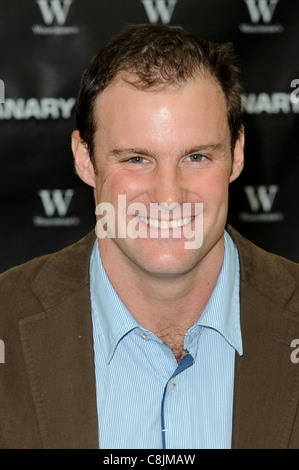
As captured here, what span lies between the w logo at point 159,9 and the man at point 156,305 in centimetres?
154

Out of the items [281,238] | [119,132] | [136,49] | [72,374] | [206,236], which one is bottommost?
[281,238]

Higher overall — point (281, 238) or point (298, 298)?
point (298, 298)

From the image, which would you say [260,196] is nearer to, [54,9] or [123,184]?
[54,9]

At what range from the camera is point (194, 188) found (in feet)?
7.54

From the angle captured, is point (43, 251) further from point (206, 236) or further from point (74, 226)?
point (206, 236)

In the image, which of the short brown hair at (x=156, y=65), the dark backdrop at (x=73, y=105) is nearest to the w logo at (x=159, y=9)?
the dark backdrop at (x=73, y=105)

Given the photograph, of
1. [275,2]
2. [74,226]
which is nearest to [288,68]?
[275,2]

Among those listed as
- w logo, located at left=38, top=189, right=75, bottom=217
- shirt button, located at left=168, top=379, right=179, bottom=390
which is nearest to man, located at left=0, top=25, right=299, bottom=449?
shirt button, located at left=168, top=379, right=179, bottom=390

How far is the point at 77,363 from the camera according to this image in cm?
233

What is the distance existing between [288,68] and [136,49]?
1.83m

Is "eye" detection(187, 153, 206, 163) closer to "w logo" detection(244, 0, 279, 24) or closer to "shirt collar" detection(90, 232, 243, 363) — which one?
"shirt collar" detection(90, 232, 243, 363)

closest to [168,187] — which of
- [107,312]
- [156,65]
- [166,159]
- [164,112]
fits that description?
[166,159]

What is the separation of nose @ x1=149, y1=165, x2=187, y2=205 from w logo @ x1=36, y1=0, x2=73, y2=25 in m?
1.92

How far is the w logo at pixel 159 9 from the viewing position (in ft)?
13.0
